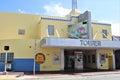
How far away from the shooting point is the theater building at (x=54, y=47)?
27.7 metres

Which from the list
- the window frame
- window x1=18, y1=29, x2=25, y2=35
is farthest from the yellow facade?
the window frame

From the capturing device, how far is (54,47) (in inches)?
1128

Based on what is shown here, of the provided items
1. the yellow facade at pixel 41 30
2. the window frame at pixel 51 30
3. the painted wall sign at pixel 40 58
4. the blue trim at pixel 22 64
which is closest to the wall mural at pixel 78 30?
the yellow facade at pixel 41 30

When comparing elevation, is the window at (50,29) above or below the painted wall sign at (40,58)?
above

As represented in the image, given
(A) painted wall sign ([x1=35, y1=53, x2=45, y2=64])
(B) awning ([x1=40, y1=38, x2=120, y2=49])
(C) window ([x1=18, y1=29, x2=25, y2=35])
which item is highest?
(C) window ([x1=18, y1=29, x2=25, y2=35])

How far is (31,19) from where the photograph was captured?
3322 cm

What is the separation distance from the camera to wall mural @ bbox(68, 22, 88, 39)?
31.7 meters

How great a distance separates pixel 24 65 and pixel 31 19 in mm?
8754

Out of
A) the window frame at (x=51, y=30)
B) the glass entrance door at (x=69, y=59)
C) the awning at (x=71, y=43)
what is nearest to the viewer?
the awning at (x=71, y=43)

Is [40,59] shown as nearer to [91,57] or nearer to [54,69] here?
[54,69]

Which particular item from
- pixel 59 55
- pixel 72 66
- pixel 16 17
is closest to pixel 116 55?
pixel 72 66

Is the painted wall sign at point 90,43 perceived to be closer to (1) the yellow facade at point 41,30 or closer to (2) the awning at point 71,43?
(2) the awning at point 71,43

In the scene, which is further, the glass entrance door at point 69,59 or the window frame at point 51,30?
the glass entrance door at point 69,59

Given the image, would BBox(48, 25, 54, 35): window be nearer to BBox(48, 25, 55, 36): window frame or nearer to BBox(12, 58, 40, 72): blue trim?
BBox(48, 25, 55, 36): window frame
